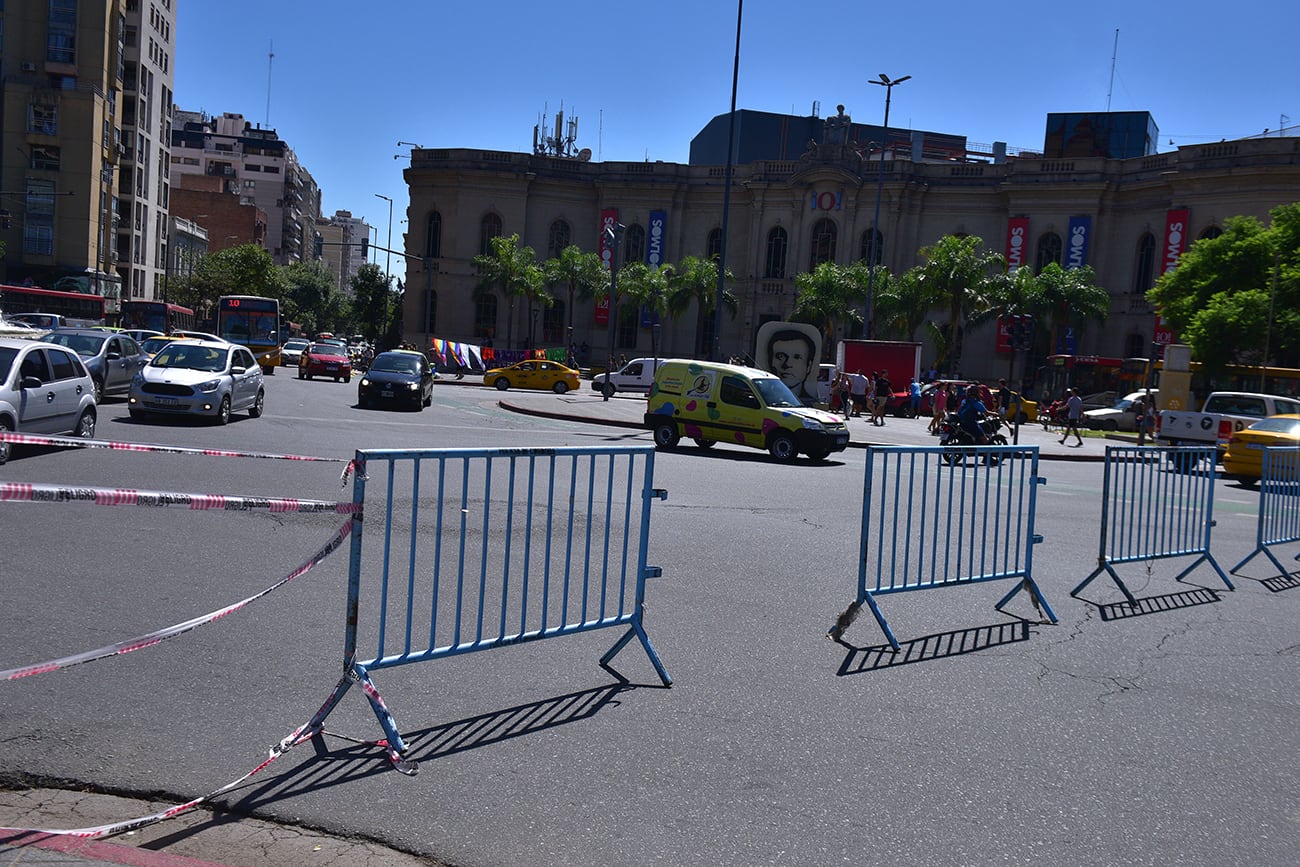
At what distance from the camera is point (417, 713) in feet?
17.5

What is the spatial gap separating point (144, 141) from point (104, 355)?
5982 centimetres

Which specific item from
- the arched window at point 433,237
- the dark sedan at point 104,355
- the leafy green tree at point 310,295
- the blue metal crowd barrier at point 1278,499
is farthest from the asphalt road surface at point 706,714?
the leafy green tree at point 310,295

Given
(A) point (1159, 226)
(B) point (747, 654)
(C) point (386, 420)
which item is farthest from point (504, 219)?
(B) point (747, 654)

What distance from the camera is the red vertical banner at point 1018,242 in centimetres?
6259

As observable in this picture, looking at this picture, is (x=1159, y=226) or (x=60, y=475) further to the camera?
(x=1159, y=226)

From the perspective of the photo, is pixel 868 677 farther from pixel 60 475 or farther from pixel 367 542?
pixel 60 475

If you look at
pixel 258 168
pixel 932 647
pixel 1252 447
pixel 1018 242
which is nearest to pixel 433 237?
pixel 1018 242

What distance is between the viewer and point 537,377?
156 feet

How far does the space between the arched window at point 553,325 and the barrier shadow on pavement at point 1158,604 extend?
6616cm

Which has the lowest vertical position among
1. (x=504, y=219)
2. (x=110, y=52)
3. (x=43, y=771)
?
(x=43, y=771)

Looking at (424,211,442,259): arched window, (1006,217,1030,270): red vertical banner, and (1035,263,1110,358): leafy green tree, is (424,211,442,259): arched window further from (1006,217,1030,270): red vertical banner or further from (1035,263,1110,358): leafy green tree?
(1035,263,1110,358): leafy green tree

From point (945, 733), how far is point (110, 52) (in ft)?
242

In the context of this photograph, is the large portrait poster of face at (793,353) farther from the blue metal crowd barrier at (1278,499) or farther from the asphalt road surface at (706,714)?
the asphalt road surface at (706,714)

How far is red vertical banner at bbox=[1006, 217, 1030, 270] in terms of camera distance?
6259 centimetres
